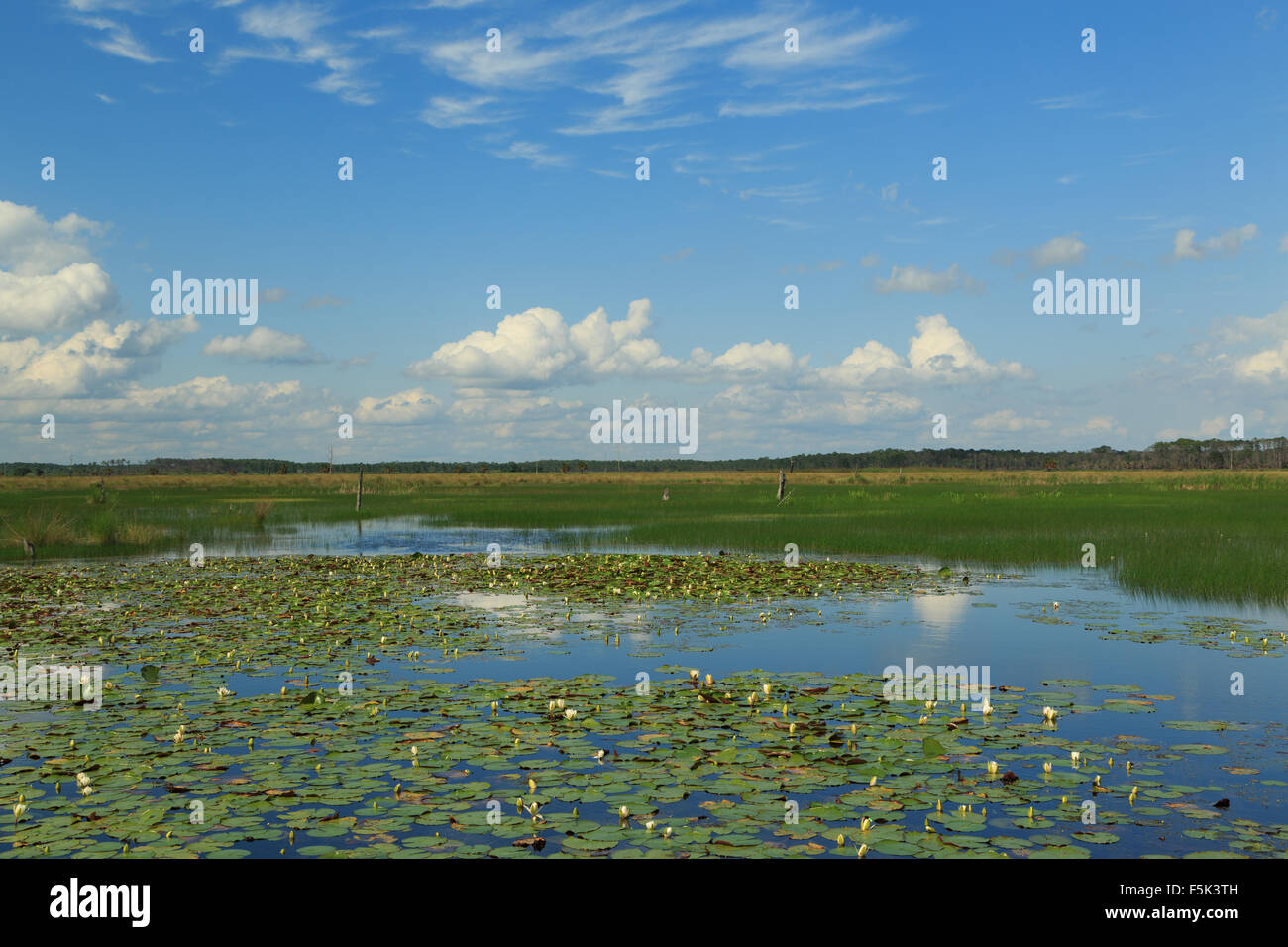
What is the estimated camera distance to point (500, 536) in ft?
124

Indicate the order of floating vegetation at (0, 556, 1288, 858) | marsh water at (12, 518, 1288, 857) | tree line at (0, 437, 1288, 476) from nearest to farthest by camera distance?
floating vegetation at (0, 556, 1288, 858)
marsh water at (12, 518, 1288, 857)
tree line at (0, 437, 1288, 476)

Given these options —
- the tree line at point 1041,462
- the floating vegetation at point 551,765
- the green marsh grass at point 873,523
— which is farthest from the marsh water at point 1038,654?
the tree line at point 1041,462

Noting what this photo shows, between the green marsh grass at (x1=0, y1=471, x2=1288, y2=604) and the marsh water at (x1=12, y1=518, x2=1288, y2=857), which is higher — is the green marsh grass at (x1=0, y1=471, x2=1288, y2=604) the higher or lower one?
the higher one

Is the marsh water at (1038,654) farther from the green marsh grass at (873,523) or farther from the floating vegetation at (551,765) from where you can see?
the green marsh grass at (873,523)

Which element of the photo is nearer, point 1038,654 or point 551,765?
point 551,765

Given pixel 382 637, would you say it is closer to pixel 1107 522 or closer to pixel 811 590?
pixel 811 590

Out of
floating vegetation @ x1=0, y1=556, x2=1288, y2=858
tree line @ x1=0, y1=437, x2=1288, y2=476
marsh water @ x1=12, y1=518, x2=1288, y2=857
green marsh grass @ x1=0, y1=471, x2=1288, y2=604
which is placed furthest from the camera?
tree line @ x1=0, y1=437, x2=1288, y2=476

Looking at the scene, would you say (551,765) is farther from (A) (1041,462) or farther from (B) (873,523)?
(A) (1041,462)

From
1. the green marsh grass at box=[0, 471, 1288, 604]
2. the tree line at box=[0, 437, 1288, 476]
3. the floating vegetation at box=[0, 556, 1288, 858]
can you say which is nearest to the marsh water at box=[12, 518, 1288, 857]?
the floating vegetation at box=[0, 556, 1288, 858]

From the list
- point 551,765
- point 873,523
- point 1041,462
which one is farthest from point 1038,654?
point 1041,462

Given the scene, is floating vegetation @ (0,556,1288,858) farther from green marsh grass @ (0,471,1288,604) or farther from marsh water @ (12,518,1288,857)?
green marsh grass @ (0,471,1288,604)
